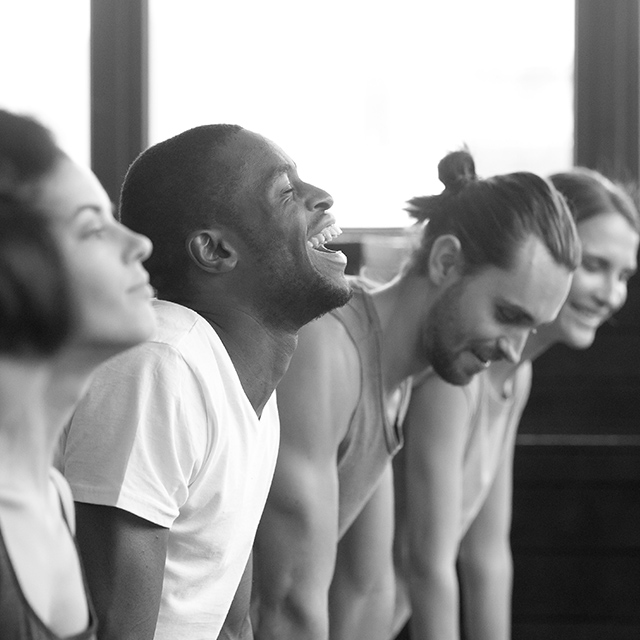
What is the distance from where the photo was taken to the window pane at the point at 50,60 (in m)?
2.67

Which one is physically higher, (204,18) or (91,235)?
(204,18)

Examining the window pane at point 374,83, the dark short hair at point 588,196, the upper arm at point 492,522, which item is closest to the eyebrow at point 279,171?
the dark short hair at point 588,196

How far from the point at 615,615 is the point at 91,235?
87.3 inches

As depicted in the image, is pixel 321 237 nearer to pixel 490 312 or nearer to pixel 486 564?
pixel 490 312

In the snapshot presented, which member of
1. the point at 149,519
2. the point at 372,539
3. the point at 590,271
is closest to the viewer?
the point at 149,519

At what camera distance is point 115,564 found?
878 millimetres

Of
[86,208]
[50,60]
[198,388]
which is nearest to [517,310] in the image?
[198,388]

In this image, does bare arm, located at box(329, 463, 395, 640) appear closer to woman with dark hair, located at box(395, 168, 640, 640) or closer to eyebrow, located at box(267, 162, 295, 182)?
woman with dark hair, located at box(395, 168, 640, 640)

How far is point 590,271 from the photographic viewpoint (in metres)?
2.02

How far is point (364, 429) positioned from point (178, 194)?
558mm

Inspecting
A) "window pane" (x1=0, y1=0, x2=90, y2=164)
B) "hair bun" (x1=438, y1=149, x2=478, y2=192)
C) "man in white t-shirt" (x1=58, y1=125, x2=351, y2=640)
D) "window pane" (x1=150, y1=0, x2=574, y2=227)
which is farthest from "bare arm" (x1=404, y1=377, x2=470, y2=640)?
"window pane" (x1=0, y1=0, x2=90, y2=164)

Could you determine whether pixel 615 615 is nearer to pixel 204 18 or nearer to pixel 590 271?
pixel 590 271

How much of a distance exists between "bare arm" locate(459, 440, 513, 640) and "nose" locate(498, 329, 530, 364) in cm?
51

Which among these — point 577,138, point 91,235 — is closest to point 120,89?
point 577,138
